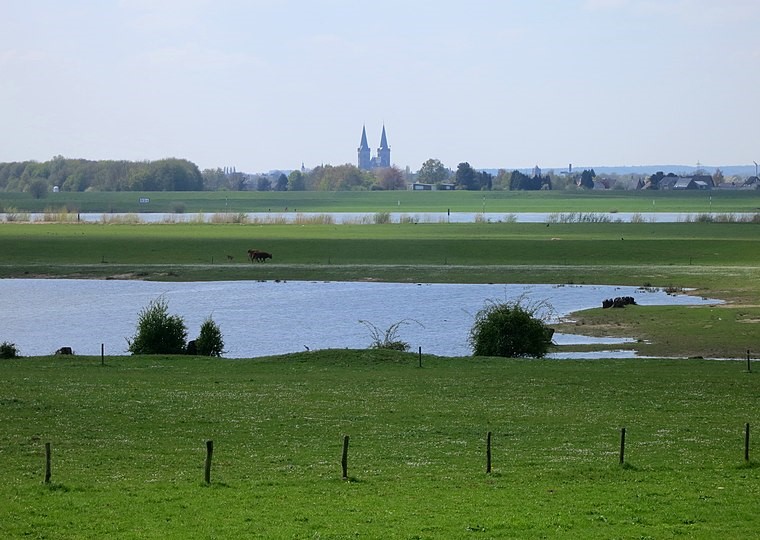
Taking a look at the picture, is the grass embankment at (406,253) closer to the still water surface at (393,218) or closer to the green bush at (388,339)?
the still water surface at (393,218)

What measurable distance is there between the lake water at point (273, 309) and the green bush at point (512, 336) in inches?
108

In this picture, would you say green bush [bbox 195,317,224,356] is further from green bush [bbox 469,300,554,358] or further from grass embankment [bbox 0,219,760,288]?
grass embankment [bbox 0,219,760,288]

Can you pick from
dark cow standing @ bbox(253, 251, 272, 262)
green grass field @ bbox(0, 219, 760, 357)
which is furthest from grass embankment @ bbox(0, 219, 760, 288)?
dark cow standing @ bbox(253, 251, 272, 262)

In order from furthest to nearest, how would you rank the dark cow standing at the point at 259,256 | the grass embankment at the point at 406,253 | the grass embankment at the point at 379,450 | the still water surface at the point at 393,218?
1. the still water surface at the point at 393,218
2. the dark cow standing at the point at 259,256
3. the grass embankment at the point at 406,253
4. the grass embankment at the point at 379,450

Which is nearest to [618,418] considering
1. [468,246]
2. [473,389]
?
[473,389]

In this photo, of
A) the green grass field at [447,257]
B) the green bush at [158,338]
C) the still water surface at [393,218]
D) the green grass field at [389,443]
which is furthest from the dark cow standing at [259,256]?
the still water surface at [393,218]

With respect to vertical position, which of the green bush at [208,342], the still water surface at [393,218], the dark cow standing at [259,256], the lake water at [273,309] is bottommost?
the lake water at [273,309]

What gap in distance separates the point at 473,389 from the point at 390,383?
249 cm

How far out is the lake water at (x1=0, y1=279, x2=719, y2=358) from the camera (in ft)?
152

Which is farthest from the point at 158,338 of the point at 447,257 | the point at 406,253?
the point at 406,253

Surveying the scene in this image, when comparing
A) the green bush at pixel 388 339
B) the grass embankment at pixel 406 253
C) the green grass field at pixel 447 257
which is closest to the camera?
the green bush at pixel 388 339

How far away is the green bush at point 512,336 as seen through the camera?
131 feet

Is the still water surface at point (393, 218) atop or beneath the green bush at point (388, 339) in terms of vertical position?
atop

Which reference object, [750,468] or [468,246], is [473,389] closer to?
[750,468]
